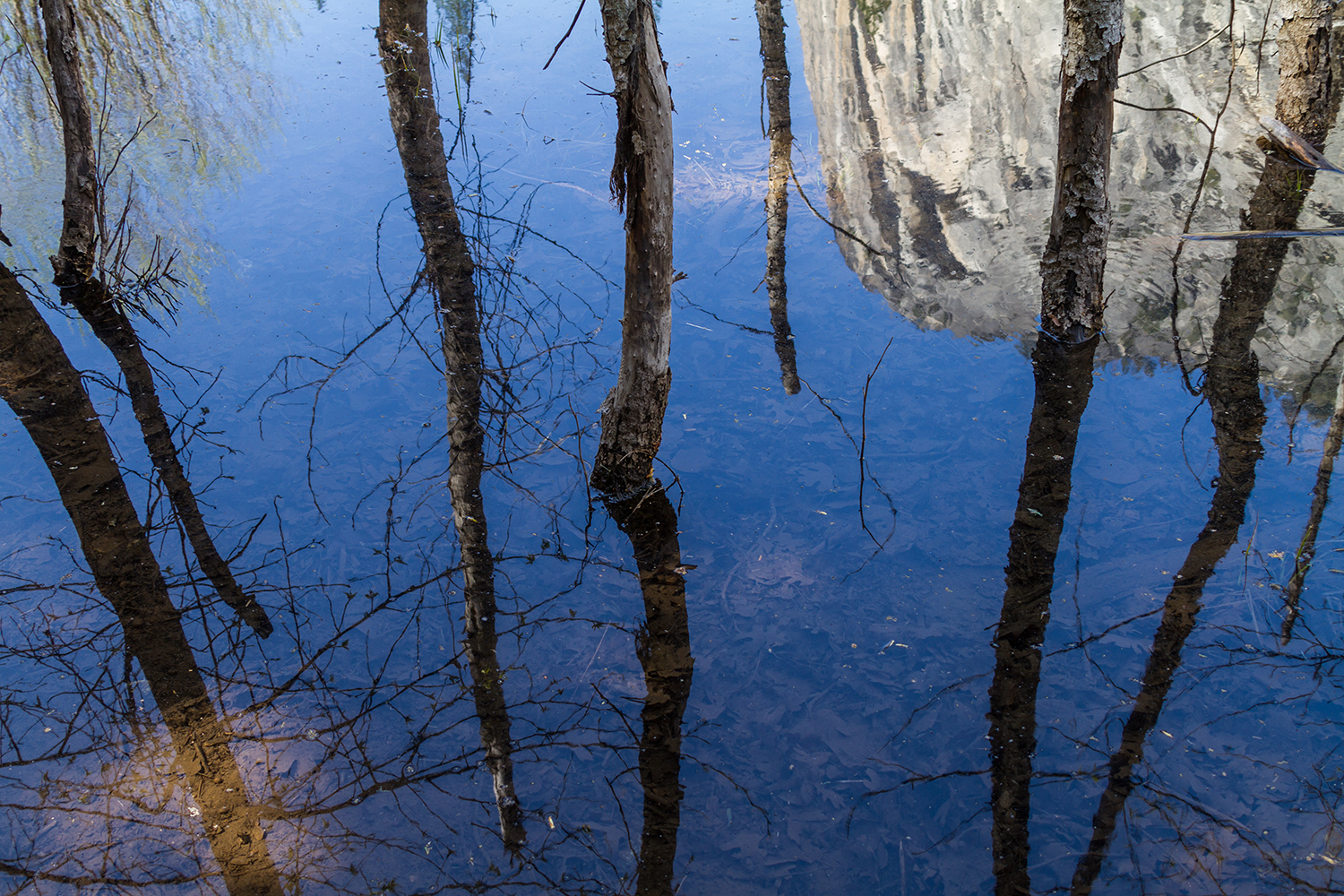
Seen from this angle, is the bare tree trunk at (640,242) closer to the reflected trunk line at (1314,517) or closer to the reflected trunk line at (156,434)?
the reflected trunk line at (156,434)

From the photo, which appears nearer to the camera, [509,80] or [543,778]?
[543,778]

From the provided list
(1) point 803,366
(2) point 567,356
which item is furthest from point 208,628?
(1) point 803,366

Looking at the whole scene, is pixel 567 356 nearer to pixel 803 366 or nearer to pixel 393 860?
pixel 803 366

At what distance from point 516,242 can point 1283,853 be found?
5389mm

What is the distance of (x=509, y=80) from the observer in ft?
27.4

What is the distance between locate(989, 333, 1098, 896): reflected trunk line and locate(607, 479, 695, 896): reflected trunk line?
1.07 m

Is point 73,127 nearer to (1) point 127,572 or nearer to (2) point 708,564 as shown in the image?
(1) point 127,572

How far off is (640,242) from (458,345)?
1.92 m

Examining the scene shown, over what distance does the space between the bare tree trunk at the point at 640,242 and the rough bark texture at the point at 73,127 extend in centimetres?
293

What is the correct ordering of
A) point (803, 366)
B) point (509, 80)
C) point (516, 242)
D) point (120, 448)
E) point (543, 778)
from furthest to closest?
point (509, 80) → point (516, 242) → point (803, 366) → point (120, 448) → point (543, 778)

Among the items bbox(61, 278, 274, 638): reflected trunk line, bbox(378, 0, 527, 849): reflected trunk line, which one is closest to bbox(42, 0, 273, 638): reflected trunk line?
bbox(61, 278, 274, 638): reflected trunk line

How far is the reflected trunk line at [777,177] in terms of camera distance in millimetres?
4969

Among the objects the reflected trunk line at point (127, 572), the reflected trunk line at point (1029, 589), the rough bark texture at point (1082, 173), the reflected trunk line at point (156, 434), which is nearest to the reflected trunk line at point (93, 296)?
the reflected trunk line at point (156, 434)

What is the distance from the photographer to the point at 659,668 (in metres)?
3.11
